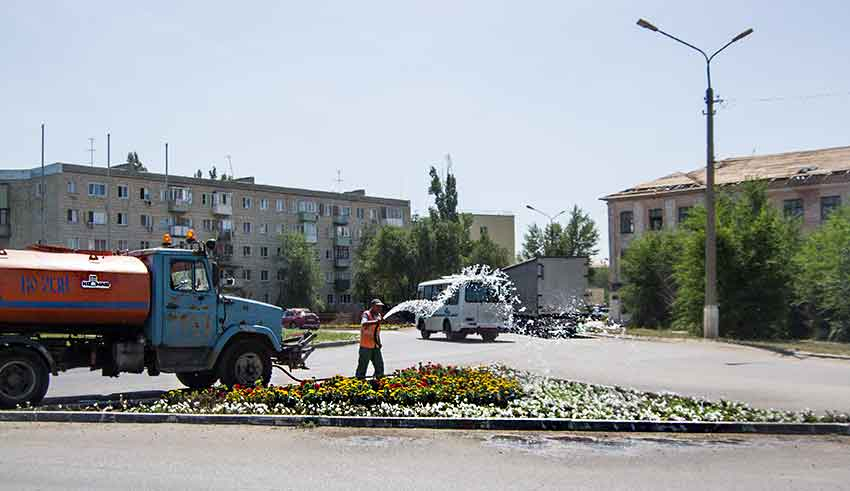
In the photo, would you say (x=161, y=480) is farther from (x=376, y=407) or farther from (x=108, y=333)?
(x=108, y=333)

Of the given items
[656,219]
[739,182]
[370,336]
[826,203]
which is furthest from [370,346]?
[656,219]

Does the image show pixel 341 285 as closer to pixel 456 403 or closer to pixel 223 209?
pixel 223 209

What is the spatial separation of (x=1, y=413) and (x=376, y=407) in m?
5.03

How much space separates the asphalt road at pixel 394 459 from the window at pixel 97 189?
198 ft

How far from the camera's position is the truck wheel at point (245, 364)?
48.4 ft

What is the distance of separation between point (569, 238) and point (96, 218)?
161ft

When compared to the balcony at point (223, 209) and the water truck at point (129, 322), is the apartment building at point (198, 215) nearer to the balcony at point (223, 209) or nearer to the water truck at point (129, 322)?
the balcony at point (223, 209)

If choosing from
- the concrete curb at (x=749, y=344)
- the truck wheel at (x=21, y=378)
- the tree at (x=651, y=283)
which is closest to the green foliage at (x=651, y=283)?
the tree at (x=651, y=283)

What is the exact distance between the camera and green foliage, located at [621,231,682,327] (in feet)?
147

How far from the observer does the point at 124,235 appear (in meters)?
70.1

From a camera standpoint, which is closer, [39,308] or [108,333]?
[39,308]

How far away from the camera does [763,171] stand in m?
60.8

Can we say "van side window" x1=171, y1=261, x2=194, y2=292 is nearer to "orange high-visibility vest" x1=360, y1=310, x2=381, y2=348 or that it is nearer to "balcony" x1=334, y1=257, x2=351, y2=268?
"orange high-visibility vest" x1=360, y1=310, x2=381, y2=348

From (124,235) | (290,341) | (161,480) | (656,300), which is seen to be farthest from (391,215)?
(161,480)
